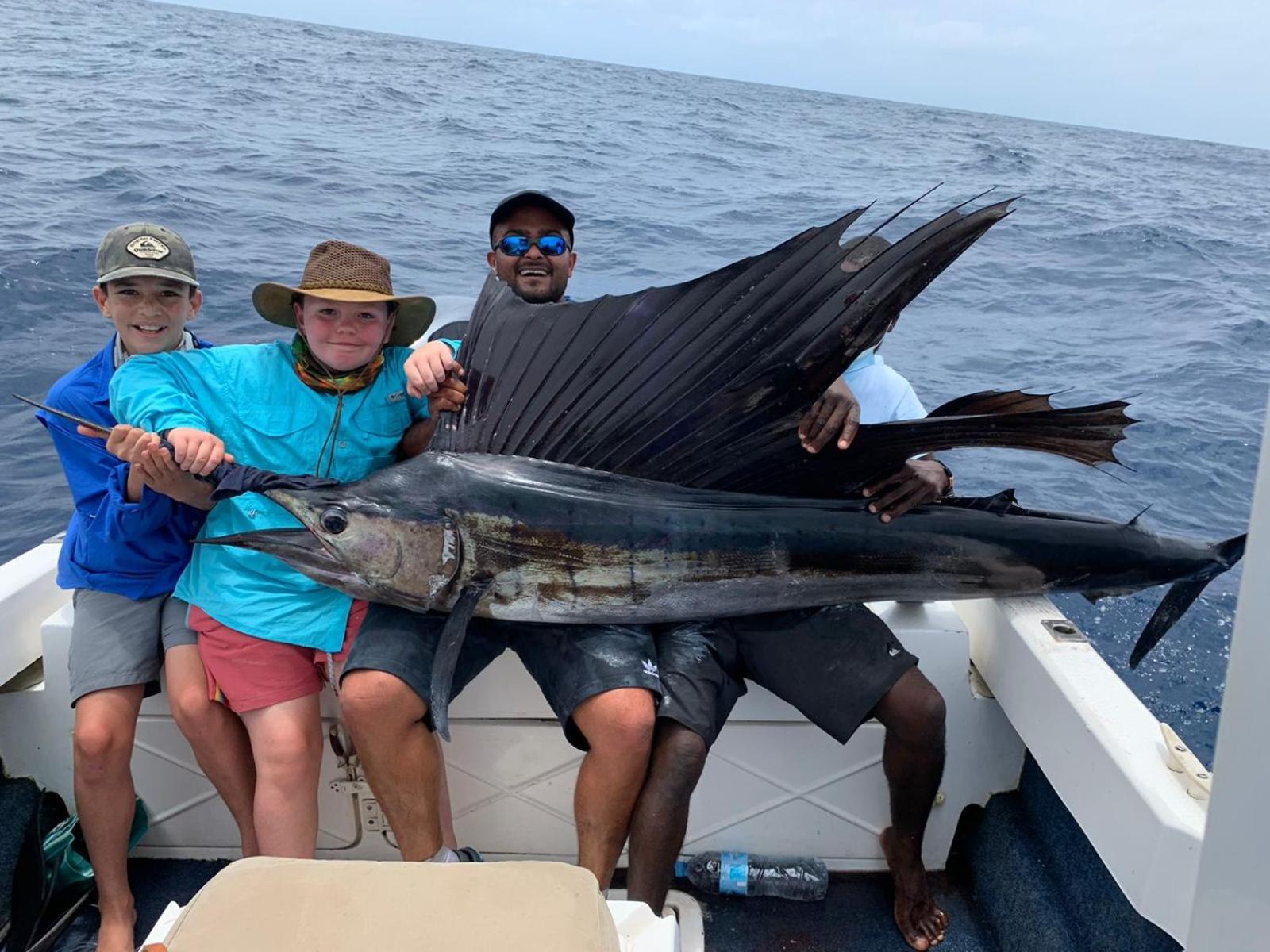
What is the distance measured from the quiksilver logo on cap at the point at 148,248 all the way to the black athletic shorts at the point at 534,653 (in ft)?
2.64

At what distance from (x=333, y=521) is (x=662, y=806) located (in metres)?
0.76

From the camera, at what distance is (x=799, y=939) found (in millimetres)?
1990

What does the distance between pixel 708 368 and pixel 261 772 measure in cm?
110

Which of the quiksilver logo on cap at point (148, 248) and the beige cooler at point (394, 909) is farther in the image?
the quiksilver logo on cap at point (148, 248)

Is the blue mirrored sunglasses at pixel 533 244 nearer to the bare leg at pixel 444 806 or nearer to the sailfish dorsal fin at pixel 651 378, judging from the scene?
the sailfish dorsal fin at pixel 651 378

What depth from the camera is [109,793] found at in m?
1.87

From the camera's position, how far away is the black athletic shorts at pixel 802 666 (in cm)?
186

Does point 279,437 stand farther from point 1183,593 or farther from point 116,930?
point 1183,593

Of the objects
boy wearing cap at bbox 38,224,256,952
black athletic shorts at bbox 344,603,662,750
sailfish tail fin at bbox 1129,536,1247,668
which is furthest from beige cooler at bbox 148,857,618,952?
sailfish tail fin at bbox 1129,536,1247,668

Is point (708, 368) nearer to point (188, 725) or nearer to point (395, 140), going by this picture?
point (188, 725)

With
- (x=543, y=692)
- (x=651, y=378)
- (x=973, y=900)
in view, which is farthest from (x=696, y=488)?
(x=973, y=900)

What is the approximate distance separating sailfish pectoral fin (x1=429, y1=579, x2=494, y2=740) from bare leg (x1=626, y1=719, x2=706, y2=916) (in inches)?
14.9

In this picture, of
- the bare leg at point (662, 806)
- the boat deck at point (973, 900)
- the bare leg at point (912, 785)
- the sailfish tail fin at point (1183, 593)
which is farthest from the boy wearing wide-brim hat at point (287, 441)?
the sailfish tail fin at point (1183, 593)

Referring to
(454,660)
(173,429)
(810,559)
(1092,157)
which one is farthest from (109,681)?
(1092,157)
